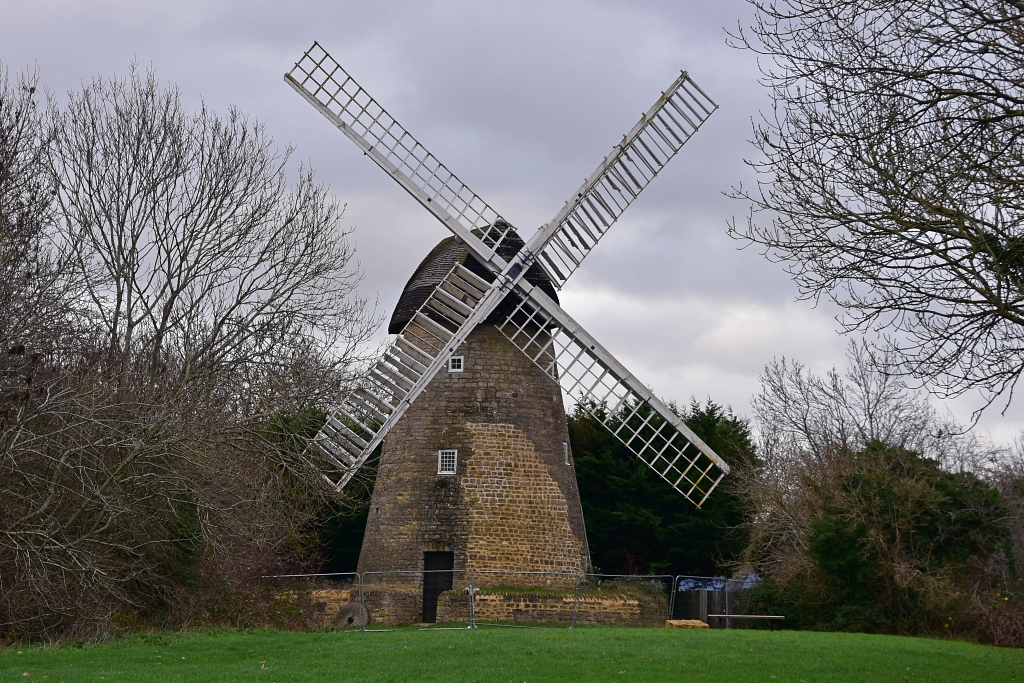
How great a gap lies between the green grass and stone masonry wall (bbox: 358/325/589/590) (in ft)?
13.2

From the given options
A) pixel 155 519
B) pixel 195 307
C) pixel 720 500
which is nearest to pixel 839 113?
pixel 155 519

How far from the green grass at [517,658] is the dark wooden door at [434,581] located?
3.86 metres

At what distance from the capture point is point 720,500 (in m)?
27.8

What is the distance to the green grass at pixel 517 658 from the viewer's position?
11.9 m

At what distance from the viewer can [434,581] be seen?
66.9 feet

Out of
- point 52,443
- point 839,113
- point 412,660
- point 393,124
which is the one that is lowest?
point 412,660

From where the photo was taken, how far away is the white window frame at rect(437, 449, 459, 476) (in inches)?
818

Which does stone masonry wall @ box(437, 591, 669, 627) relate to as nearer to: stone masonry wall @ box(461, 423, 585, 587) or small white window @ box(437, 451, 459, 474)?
stone masonry wall @ box(461, 423, 585, 587)

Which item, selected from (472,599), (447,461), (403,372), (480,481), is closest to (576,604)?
(472,599)

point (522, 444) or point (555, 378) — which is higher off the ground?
point (555, 378)

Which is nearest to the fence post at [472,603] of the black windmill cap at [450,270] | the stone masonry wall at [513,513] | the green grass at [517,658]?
the stone masonry wall at [513,513]

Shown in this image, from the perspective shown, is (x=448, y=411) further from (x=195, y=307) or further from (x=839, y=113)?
(x=839, y=113)

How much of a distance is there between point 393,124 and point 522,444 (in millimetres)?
7017

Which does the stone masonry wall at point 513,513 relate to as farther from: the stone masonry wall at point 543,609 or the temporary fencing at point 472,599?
the stone masonry wall at point 543,609
